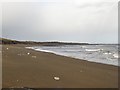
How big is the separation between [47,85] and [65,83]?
952 millimetres

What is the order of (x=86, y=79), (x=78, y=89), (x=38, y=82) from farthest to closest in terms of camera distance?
1. (x=86, y=79)
2. (x=38, y=82)
3. (x=78, y=89)

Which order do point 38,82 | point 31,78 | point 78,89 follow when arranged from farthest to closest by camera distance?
point 31,78
point 38,82
point 78,89

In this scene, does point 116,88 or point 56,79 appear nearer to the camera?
point 116,88

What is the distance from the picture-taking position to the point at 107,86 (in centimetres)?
1052

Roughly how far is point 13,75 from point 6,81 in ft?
4.85

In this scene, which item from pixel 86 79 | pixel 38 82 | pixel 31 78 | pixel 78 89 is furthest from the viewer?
pixel 86 79

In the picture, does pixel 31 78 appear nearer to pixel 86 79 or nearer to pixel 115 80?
pixel 86 79

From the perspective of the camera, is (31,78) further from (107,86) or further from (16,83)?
(107,86)

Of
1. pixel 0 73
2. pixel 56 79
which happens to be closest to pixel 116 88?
pixel 56 79

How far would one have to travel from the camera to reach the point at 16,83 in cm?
980

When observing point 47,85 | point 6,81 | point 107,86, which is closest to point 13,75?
point 6,81

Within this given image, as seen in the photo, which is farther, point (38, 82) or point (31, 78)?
point (31, 78)

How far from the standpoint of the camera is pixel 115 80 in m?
11.9

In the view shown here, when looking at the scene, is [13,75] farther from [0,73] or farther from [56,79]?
[56,79]
